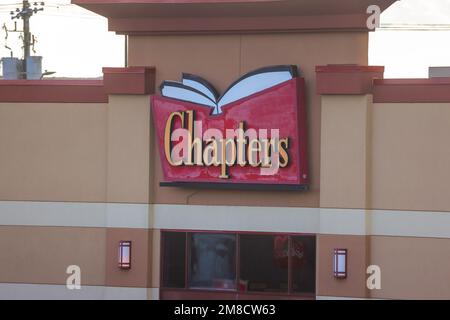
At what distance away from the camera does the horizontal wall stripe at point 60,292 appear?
28172 mm

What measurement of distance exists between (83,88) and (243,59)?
416 cm

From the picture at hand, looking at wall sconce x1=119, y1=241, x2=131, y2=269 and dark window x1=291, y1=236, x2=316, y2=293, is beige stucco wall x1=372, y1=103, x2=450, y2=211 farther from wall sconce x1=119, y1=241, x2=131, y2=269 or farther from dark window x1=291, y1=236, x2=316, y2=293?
wall sconce x1=119, y1=241, x2=131, y2=269

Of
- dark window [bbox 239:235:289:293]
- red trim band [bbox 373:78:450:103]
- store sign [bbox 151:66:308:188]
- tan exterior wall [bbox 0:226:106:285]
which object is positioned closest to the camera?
red trim band [bbox 373:78:450:103]

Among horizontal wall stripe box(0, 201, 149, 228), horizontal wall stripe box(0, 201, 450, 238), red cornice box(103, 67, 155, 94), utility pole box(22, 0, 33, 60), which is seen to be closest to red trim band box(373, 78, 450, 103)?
horizontal wall stripe box(0, 201, 450, 238)

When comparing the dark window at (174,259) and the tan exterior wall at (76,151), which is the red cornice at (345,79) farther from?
the dark window at (174,259)

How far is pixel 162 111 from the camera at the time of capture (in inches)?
1099

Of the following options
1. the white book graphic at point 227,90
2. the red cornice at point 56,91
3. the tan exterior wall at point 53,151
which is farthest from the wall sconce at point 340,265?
the red cornice at point 56,91

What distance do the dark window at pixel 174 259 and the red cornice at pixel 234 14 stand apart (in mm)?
5201

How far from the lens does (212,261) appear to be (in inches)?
1107

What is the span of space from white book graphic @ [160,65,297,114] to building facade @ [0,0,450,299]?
0.32m

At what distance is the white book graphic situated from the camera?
2722cm

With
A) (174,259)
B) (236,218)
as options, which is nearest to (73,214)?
(174,259)

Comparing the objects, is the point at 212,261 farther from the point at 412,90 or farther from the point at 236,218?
the point at 412,90

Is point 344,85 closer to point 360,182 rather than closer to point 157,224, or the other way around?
point 360,182
